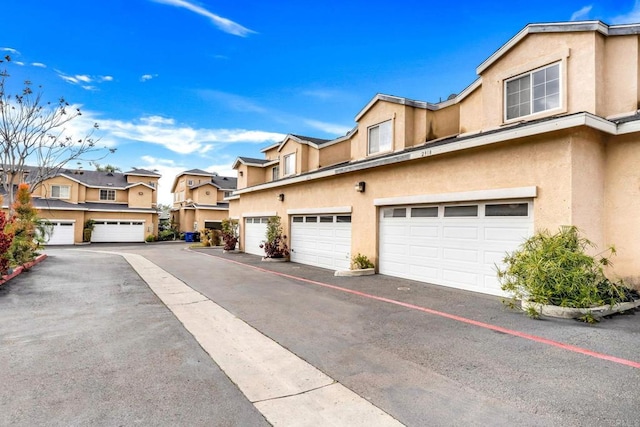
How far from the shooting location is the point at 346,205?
515 inches

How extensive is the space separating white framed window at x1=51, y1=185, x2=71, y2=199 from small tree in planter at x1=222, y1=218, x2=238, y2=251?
2042 cm

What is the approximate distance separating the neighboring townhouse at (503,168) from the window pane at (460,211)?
0.10ft

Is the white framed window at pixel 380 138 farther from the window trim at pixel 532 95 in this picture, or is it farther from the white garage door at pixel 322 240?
the window trim at pixel 532 95

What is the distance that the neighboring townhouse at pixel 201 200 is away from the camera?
1485 inches

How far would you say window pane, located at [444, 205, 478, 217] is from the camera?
29.2 ft

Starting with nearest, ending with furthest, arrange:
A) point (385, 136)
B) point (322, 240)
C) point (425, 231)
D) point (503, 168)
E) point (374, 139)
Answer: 1. point (503, 168)
2. point (425, 231)
3. point (385, 136)
4. point (374, 139)
5. point (322, 240)

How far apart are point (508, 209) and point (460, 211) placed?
1.26 meters

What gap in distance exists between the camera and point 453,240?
9.30 m

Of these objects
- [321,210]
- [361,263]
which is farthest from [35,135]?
[361,263]

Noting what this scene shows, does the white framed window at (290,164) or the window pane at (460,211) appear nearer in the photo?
the window pane at (460,211)

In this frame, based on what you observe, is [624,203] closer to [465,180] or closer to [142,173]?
[465,180]

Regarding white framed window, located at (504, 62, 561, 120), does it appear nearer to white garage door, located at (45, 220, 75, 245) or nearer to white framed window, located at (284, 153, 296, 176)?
white framed window, located at (284, 153, 296, 176)

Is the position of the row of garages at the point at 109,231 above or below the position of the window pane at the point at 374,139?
below

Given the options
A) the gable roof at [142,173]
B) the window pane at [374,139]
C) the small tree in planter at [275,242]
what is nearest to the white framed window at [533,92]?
the window pane at [374,139]
